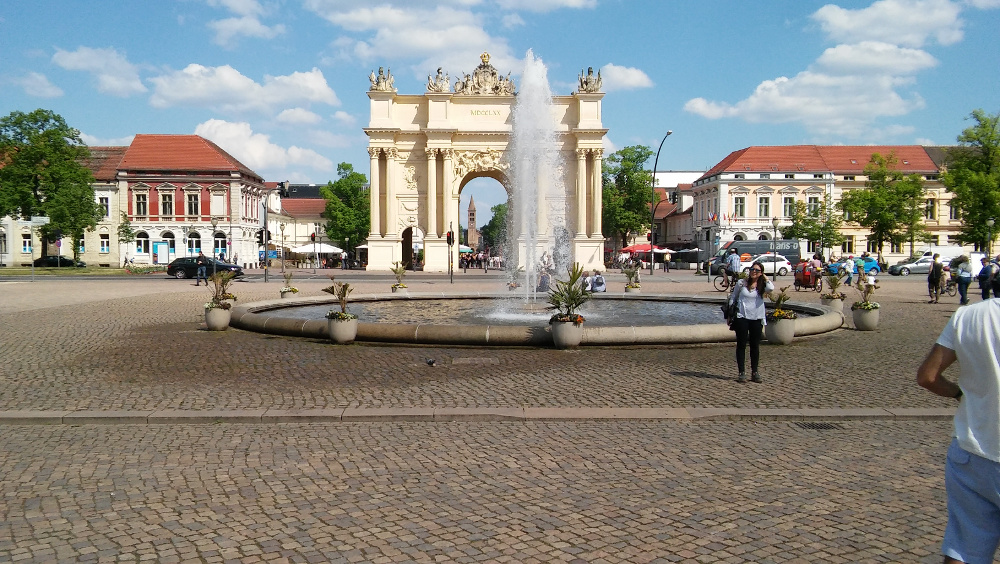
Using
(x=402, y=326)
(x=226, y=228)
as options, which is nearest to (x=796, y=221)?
(x=226, y=228)

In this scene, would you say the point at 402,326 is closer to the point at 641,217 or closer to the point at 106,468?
the point at 106,468

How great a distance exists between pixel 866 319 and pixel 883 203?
6439cm

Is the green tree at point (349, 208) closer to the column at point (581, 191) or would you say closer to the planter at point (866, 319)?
the column at point (581, 191)

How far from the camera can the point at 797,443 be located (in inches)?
287

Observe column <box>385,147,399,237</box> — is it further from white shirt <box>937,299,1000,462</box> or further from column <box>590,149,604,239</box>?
white shirt <box>937,299,1000,462</box>

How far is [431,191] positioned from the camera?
2547 inches

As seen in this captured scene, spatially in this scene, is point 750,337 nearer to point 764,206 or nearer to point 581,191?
point 581,191

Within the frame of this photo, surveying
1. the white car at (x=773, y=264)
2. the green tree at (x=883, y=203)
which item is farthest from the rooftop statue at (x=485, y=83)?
the green tree at (x=883, y=203)

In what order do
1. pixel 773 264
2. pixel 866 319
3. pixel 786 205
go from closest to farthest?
pixel 866 319 → pixel 773 264 → pixel 786 205

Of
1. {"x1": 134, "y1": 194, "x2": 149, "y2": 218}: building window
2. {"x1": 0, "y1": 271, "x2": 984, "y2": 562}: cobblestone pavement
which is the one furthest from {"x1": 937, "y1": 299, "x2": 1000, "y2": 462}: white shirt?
{"x1": 134, "y1": 194, "x2": 149, "y2": 218}: building window

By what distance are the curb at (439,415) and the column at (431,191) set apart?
2205 inches

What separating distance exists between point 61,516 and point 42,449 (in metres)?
2.27

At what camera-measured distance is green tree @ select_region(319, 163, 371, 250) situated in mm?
99812

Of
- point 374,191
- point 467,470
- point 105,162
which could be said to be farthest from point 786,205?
point 467,470
